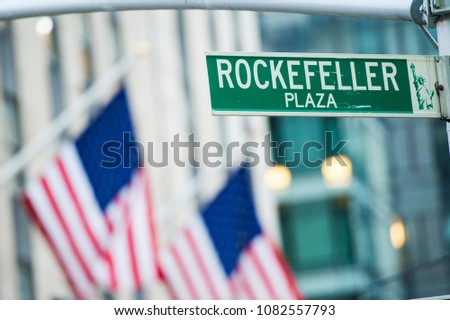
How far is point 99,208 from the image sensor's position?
66.7 feet

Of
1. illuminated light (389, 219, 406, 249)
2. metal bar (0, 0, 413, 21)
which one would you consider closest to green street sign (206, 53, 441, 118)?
metal bar (0, 0, 413, 21)

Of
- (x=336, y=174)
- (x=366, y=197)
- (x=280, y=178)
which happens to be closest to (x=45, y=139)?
(x=336, y=174)

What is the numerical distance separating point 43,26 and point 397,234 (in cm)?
3153

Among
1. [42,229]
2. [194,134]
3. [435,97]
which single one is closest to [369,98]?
[435,97]

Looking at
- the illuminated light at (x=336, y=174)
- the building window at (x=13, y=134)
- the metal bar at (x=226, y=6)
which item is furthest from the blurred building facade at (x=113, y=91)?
the metal bar at (x=226, y=6)

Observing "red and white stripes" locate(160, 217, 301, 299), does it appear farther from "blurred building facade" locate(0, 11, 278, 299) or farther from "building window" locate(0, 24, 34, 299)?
"blurred building facade" locate(0, 11, 278, 299)

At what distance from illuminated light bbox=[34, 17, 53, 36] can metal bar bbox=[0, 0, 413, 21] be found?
1765 cm

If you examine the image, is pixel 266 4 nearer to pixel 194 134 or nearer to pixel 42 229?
pixel 42 229

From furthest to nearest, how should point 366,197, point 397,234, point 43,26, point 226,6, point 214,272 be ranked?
1. point 397,234
2. point 366,197
3. point 43,26
4. point 214,272
5. point 226,6

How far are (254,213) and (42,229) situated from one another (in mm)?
7300

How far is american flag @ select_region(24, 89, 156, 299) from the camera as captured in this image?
1950 cm

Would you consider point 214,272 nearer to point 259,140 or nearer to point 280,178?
point 259,140

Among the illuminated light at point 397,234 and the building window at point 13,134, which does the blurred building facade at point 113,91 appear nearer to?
the building window at point 13,134
